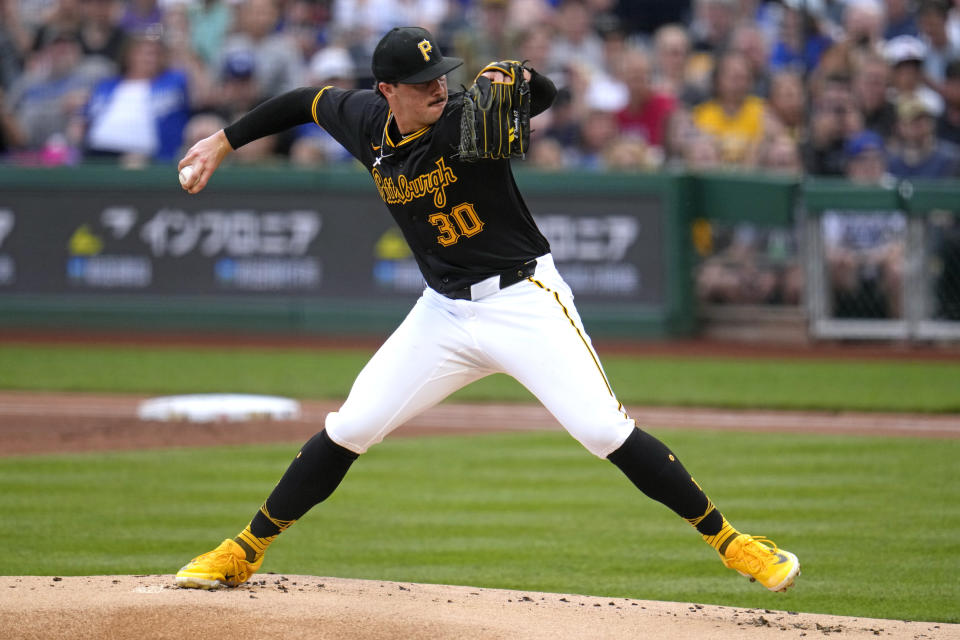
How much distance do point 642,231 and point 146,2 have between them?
685cm

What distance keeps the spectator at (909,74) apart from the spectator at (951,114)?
0.07m

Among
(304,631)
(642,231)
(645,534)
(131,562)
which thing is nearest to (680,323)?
(642,231)

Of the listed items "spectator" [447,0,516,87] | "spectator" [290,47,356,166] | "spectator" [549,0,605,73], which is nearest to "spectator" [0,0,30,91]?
"spectator" [290,47,356,166]

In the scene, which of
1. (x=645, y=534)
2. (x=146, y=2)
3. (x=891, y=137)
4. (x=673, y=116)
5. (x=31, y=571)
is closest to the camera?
(x=31, y=571)

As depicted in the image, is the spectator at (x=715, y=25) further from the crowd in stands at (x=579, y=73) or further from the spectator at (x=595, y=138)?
the spectator at (x=595, y=138)

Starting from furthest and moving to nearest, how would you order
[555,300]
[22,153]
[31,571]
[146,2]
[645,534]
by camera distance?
1. [146,2]
2. [22,153]
3. [645,534]
4. [31,571]
5. [555,300]

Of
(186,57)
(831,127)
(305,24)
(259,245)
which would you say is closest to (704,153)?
(831,127)

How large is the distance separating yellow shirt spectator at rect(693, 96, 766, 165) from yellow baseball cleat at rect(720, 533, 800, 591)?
28.5 feet

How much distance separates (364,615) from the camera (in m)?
4.46

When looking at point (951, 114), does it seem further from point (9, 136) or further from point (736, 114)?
point (9, 136)

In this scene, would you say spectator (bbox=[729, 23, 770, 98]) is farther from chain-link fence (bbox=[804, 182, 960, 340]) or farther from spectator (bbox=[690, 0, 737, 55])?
chain-link fence (bbox=[804, 182, 960, 340])

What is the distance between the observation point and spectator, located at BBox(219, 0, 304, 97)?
46.8 feet

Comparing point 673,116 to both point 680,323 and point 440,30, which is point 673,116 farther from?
point 440,30

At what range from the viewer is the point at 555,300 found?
456cm
